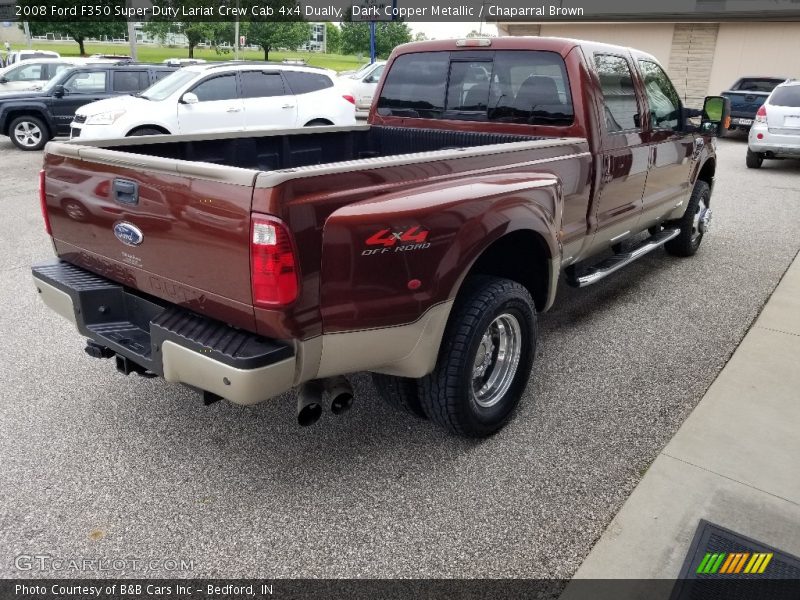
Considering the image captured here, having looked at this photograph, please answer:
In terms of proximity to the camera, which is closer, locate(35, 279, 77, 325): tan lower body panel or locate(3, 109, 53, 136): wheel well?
locate(35, 279, 77, 325): tan lower body panel

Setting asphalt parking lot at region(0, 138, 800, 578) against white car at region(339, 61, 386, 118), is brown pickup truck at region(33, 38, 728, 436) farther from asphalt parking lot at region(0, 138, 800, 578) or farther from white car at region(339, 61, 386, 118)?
white car at region(339, 61, 386, 118)

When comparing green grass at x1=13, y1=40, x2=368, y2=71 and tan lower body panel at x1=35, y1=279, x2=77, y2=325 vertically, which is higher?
green grass at x1=13, y1=40, x2=368, y2=71

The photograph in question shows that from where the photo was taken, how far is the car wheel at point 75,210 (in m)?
2.85

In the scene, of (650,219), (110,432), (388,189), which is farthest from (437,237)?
(650,219)

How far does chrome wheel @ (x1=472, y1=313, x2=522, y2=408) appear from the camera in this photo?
10.6 ft

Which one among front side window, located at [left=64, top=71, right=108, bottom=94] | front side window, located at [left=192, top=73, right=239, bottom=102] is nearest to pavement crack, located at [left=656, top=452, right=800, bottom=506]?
front side window, located at [left=192, top=73, right=239, bottom=102]

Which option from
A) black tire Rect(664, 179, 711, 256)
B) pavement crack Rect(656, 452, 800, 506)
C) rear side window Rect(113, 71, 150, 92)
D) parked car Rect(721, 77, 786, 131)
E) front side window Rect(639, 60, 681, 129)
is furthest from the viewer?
parked car Rect(721, 77, 786, 131)

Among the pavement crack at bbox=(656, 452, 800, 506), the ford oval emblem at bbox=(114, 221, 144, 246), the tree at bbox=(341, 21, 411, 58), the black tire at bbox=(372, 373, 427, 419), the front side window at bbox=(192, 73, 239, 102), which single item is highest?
the tree at bbox=(341, 21, 411, 58)

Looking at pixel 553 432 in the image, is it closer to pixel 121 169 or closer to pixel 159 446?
pixel 159 446

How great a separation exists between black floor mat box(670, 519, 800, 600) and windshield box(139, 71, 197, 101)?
1024 cm

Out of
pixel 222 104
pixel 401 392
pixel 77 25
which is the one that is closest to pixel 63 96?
pixel 222 104

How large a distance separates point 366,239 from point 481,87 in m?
2.35

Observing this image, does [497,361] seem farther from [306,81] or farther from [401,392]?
[306,81]

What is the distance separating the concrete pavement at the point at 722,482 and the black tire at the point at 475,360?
758 mm
